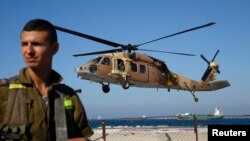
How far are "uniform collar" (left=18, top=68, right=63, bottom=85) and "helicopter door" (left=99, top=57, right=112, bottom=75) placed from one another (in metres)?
22.8

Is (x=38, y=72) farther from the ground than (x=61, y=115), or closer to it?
farther from the ground

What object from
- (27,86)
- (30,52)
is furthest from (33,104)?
(30,52)

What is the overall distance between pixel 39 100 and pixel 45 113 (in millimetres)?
83

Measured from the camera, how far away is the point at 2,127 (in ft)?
5.75

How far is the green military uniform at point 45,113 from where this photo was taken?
6.12 ft

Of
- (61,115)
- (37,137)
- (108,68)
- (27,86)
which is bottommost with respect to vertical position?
(37,137)

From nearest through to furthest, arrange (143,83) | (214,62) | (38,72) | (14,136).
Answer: (14,136)
(38,72)
(143,83)
(214,62)

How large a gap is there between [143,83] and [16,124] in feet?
84.6

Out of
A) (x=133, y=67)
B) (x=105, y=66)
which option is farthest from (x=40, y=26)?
(x=133, y=67)

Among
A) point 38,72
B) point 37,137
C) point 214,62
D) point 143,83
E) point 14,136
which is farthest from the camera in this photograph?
point 214,62

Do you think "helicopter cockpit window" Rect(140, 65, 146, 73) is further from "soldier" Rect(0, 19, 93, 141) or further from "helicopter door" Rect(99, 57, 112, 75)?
"soldier" Rect(0, 19, 93, 141)

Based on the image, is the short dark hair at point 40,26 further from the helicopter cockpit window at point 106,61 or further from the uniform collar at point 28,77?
the helicopter cockpit window at point 106,61

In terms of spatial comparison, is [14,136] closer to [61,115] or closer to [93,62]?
[61,115]

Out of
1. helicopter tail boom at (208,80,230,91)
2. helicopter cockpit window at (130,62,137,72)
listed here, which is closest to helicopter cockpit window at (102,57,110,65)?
helicopter cockpit window at (130,62,137,72)
